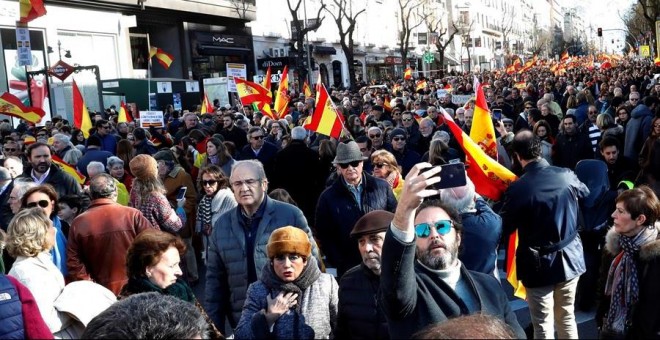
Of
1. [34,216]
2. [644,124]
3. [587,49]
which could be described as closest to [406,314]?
[34,216]

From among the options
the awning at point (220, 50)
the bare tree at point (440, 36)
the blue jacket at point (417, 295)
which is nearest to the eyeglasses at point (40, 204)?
the blue jacket at point (417, 295)

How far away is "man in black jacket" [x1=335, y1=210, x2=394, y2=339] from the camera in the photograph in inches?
138

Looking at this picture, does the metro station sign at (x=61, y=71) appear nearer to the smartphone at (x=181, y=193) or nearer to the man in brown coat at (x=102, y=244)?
the smartphone at (x=181, y=193)

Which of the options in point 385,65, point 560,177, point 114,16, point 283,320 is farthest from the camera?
point 385,65

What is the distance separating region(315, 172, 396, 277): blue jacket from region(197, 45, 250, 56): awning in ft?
112

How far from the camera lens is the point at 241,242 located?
454 centimetres

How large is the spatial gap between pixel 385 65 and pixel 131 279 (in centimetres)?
5801

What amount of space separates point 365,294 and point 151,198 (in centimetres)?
316

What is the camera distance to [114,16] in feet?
112

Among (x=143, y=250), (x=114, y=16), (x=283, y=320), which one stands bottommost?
(x=283, y=320)

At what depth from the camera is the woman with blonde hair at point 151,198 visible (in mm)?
6254

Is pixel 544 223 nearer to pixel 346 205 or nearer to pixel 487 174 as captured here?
pixel 487 174

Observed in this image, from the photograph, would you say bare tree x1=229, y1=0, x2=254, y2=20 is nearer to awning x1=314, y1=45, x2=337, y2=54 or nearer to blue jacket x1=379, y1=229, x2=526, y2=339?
awning x1=314, y1=45, x2=337, y2=54

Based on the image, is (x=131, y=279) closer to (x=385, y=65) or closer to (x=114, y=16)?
(x=114, y=16)
